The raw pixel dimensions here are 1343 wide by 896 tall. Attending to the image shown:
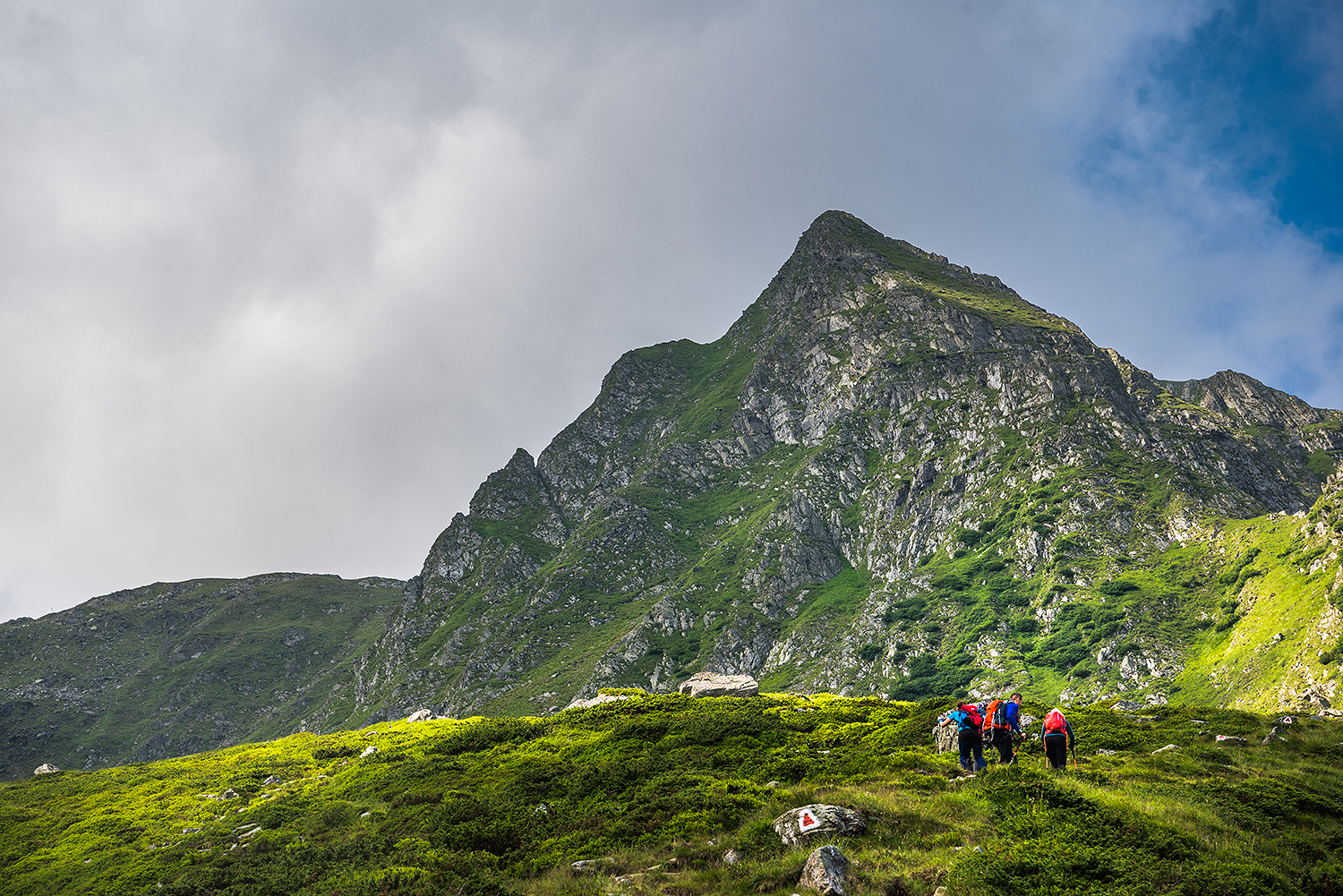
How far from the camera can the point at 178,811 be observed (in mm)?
29953

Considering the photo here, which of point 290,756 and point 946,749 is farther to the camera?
point 290,756

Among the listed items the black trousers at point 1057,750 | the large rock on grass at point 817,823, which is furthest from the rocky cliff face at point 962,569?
Answer: the large rock on grass at point 817,823

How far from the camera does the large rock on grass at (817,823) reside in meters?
16.8

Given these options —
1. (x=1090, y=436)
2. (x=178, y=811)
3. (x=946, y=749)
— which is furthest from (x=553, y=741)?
(x=1090, y=436)

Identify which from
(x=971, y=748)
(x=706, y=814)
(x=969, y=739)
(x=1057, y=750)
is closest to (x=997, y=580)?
(x=1057, y=750)

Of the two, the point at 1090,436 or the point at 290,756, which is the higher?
the point at 1090,436

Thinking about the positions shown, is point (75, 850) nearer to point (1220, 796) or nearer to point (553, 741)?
point (553, 741)

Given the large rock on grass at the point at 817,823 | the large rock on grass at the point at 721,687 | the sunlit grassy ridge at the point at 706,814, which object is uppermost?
the large rock on grass at the point at 817,823

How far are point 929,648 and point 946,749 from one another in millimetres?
105911

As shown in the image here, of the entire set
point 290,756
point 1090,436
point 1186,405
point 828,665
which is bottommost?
point 828,665

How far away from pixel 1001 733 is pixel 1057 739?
1.89 meters

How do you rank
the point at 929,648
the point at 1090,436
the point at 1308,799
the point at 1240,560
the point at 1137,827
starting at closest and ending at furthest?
the point at 1137,827, the point at 1308,799, the point at 1240,560, the point at 929,648, the point at 1090,436

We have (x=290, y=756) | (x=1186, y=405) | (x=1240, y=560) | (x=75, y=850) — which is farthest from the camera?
(x=1186, y=405)

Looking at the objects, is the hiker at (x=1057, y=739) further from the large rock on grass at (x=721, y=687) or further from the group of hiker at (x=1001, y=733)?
the large rock on grass at (x=721, y=687)
